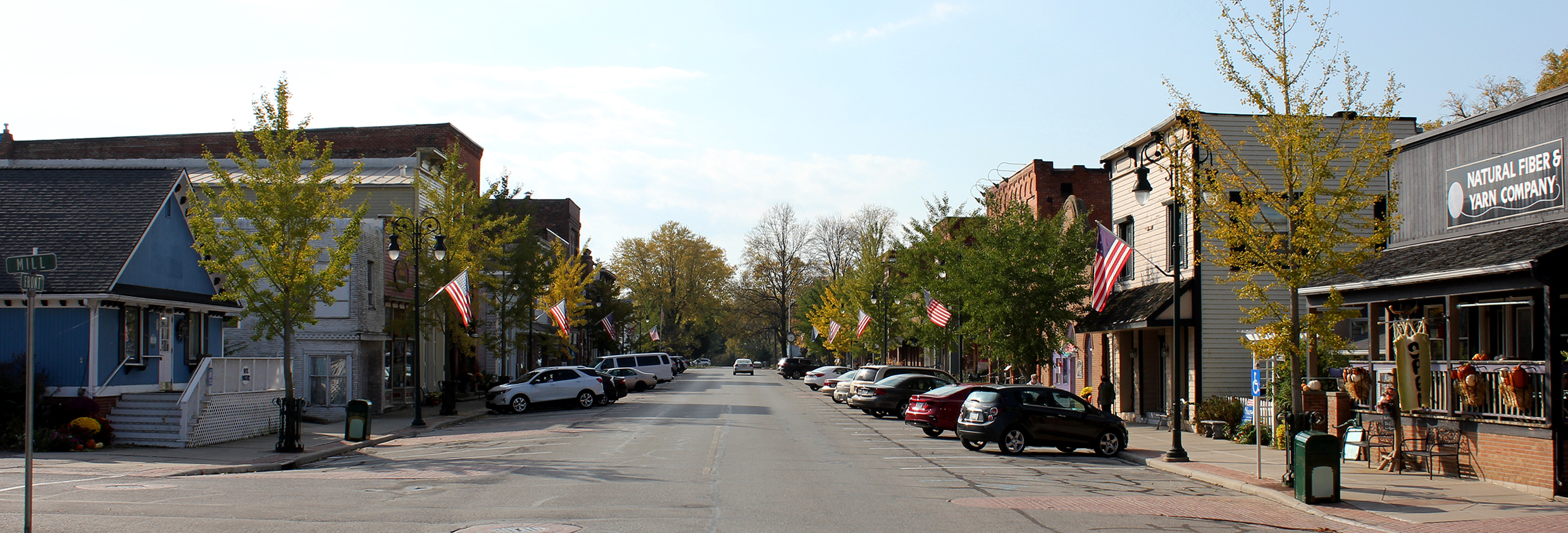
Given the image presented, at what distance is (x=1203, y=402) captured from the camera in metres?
25.3

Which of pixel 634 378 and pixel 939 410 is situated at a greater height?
pixel 939 410

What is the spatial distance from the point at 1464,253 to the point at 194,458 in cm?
2145

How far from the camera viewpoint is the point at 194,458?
19.8 m

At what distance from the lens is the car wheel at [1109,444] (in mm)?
20922

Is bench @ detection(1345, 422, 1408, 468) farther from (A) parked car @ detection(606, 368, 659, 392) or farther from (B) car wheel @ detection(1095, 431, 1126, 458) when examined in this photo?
(A) parked car @ detection(606, 368, 659, 392)

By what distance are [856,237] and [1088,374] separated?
54.3 m

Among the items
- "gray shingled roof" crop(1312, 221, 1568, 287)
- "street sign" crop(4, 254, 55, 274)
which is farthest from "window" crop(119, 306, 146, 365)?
"gray shingled roof" crop(1312, 221, 1568, 287)

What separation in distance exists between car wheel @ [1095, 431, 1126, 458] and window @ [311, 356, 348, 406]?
22986mm

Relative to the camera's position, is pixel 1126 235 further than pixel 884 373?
No

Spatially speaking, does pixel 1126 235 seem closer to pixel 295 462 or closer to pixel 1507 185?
pixel 1507 185

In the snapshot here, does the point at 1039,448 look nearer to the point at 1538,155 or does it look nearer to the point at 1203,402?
the point at 1203,402

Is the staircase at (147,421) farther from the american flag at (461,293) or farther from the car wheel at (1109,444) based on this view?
the car wheel at (1109,444)

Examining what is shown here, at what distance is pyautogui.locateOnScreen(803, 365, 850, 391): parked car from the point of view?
4781cm

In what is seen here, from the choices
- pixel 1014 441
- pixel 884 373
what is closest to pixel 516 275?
pixel 884 373
